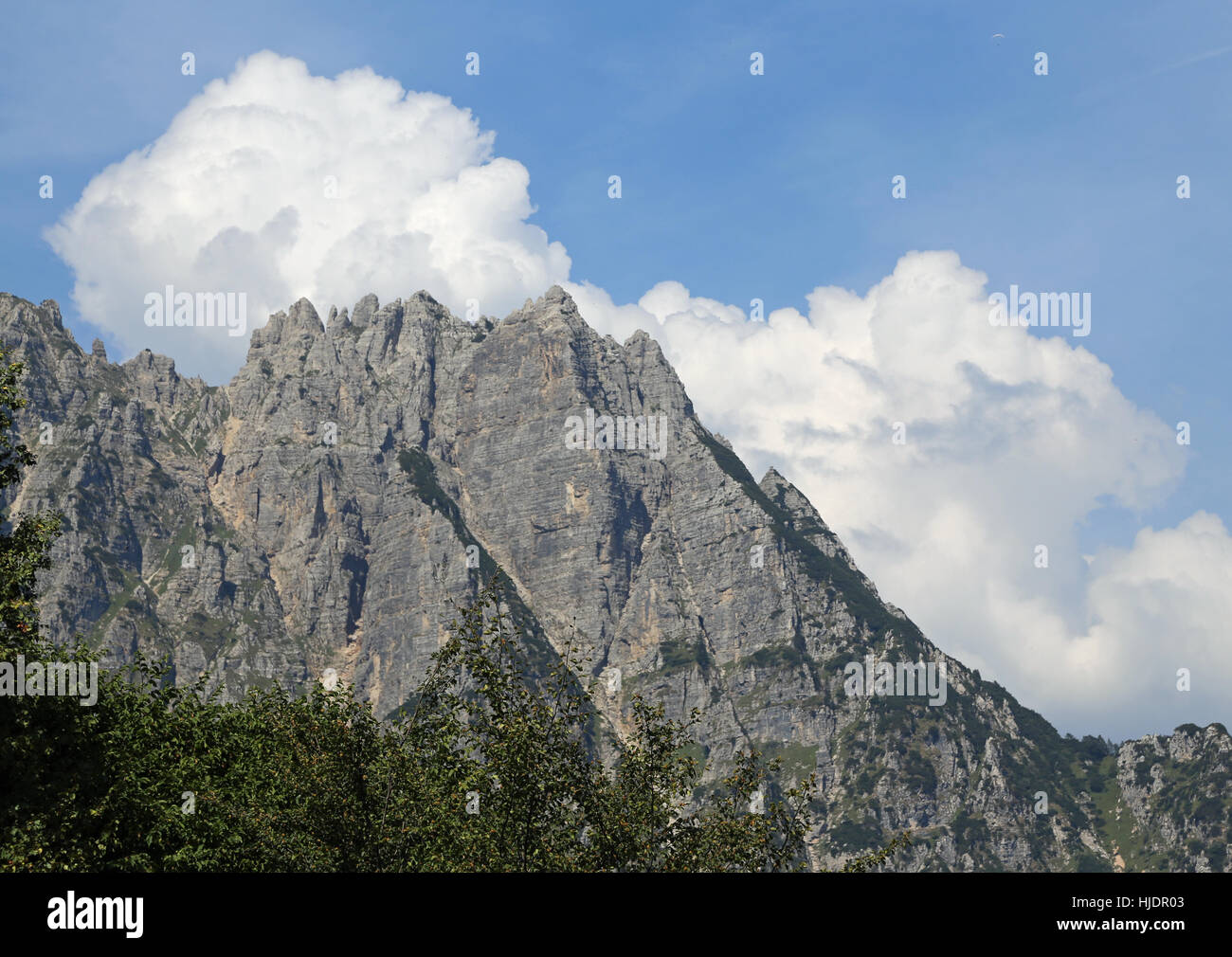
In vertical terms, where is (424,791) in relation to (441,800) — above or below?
above

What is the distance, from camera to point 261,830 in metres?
55.5

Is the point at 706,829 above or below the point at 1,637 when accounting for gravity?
below

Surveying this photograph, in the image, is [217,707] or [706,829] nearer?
[706,829]

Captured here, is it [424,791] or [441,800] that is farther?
[441,800]

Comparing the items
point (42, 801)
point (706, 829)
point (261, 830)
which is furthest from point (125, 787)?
point (706, 829)

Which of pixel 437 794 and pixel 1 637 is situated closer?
pixel 1 637
